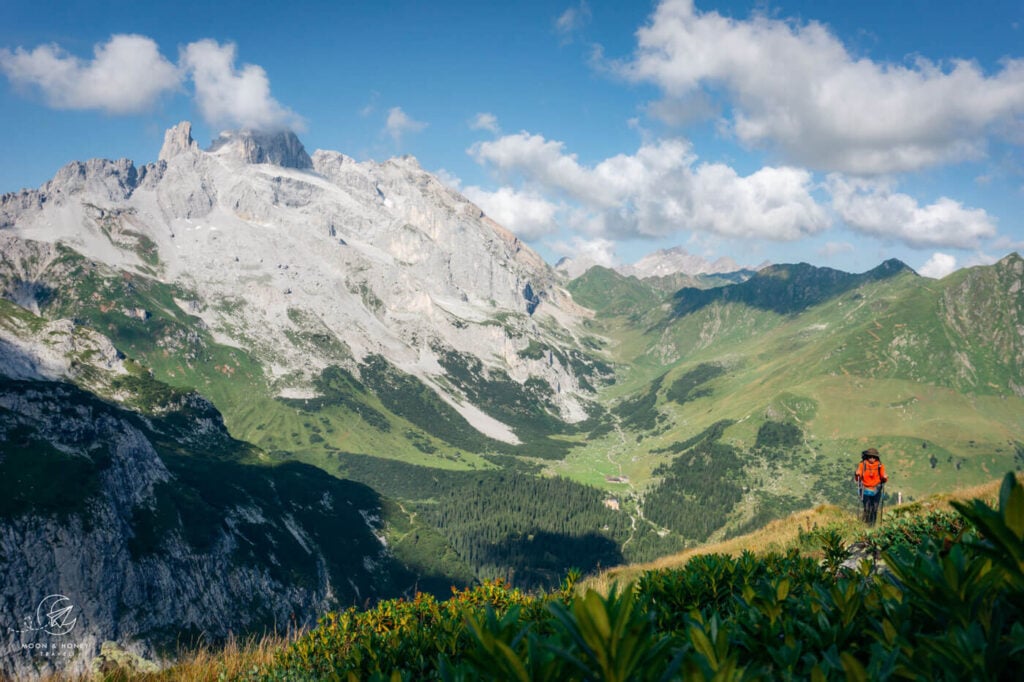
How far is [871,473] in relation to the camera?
23062mm

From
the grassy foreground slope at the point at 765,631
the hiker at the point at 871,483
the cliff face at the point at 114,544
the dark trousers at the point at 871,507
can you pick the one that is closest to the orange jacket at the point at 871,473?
the hiker at the point at 871,483

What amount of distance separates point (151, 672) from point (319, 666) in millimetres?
4089

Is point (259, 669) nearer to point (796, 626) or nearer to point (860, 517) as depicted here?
point (796, 626)

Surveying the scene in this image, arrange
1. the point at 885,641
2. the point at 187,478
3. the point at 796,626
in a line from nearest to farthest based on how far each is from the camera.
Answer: the point at 885,641
the point at 796,626
the point at 187,478

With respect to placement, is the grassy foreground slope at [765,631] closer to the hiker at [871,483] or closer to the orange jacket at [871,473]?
the hiker at [871,483]

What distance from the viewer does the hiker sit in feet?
70.7

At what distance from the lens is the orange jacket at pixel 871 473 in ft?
73.8

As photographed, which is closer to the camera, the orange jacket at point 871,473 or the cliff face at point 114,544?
the orange jacket at point 871,473

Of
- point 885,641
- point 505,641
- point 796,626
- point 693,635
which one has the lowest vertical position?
point 796,626

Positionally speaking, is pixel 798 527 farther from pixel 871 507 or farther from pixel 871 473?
pixel 871 473

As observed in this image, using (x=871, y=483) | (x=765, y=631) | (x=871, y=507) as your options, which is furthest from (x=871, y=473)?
(x=765, y=631)

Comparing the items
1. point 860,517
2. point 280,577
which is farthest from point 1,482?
point 860,517

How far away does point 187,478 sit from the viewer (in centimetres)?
18688

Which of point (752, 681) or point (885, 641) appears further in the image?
point (885, 641)
